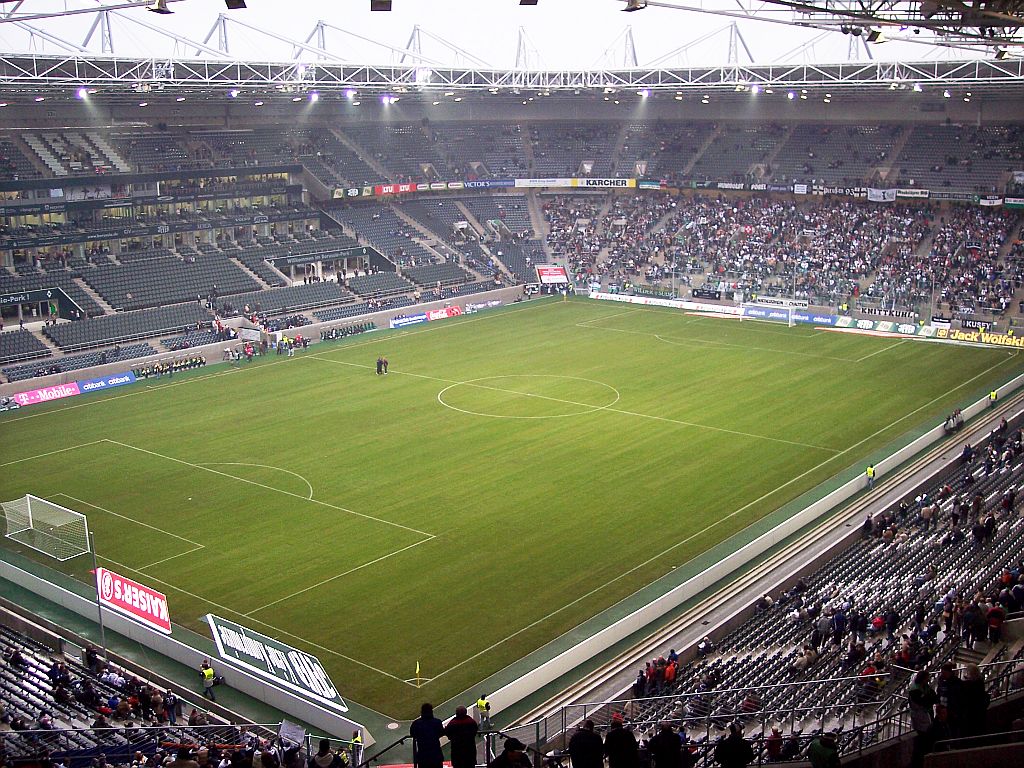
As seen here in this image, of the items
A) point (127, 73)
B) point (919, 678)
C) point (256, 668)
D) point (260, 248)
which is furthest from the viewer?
point (260, 248)

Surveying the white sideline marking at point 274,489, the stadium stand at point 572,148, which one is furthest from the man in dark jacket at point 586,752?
the stadium stand at point 572,148

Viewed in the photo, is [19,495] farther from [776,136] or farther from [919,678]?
[776,136]

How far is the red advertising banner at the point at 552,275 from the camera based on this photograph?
75.4 m

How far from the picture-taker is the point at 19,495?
34812 mm

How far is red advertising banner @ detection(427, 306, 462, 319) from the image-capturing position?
66.7 meters

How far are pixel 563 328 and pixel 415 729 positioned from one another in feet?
170

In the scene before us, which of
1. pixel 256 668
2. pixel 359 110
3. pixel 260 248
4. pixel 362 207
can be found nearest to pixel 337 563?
pixel 256 668

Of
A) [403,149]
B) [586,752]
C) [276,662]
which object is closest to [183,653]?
[276,662]

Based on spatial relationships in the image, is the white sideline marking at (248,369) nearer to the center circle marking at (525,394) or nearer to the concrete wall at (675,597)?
the center circle marking at (525,394)

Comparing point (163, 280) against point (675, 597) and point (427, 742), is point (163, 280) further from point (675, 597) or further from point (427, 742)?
point (427, 742)

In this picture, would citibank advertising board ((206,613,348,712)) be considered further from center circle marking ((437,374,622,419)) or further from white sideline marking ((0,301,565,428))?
center circle marking ((437,374,622,419))

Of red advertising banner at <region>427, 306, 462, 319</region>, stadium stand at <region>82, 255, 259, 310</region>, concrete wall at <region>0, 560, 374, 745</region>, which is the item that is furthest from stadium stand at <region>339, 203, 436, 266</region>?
concrete wall at <region>0, 560, 374, 745</region>

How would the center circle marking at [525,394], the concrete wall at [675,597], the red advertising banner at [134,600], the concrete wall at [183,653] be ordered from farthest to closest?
the center circle marking at [525,394]
the red advertising banner at [134,600]
the concrete wall at [675,597]
the concrete wall at [183,653]

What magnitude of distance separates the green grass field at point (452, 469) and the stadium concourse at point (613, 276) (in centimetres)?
314
